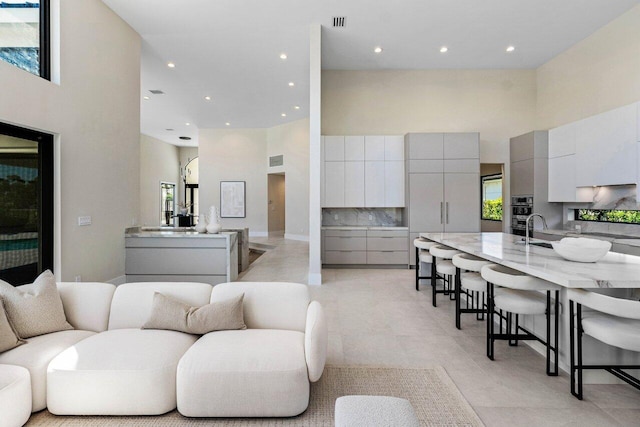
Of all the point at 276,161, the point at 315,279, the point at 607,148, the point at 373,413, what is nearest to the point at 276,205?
the point at 276,161

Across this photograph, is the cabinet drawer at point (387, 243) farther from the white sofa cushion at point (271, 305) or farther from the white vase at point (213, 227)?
the white sofa cushion at point (271, 305)

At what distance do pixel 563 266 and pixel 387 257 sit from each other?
12.8 ft

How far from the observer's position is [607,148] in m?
4.44

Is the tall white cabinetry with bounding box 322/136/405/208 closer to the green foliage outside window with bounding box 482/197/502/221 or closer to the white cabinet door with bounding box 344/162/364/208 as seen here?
the white cabinet door with bounding box 344/162/364/208

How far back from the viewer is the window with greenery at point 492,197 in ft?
22.4

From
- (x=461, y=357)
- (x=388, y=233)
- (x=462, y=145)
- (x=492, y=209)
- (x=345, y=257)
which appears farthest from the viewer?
(x=492, y=209)

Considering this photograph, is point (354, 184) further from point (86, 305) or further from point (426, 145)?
point (86, 305)

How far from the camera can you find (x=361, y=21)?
483 cm

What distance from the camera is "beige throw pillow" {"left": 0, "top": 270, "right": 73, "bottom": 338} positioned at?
2033 mm

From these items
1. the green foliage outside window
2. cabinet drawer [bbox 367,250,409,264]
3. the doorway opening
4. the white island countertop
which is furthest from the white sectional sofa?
the doorway opening

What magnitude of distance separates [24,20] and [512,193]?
7.76 m

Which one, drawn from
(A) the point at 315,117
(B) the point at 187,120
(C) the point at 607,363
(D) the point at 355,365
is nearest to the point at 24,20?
(A) the point at 315,117

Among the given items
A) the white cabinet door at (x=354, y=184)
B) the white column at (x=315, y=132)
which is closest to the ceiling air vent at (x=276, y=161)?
the white cabinet door at (x=354, y=184)

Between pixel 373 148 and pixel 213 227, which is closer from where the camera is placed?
pixel 213 227
